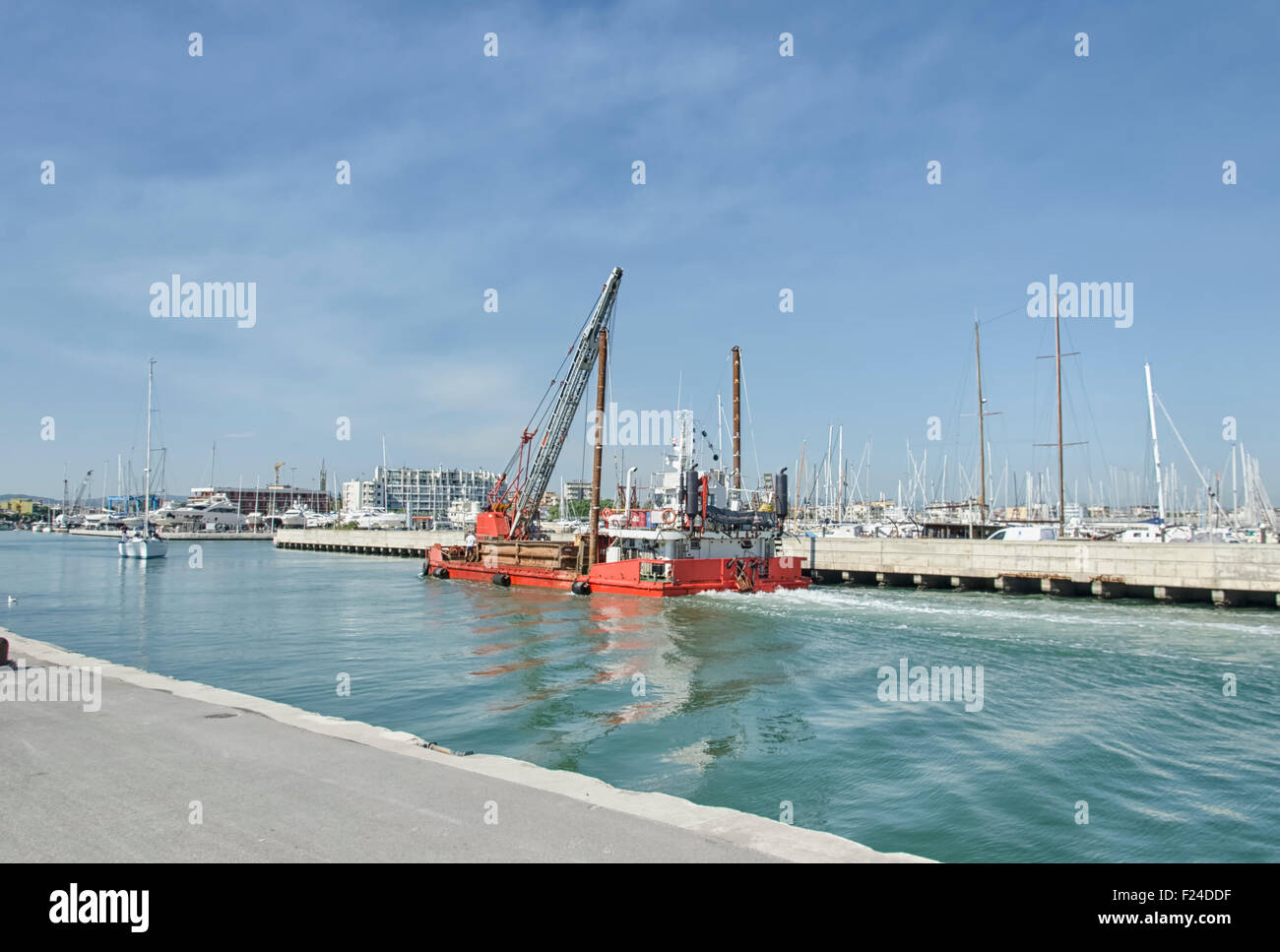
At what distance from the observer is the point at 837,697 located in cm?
1812

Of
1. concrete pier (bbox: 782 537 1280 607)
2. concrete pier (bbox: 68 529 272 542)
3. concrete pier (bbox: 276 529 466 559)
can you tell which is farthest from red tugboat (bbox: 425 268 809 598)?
concrete pier (bbox: 68 529 272 542)

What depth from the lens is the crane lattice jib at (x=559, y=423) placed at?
2211 inches

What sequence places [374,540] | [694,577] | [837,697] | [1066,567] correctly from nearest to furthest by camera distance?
1. [837,697]
2. [1066,567]
3. [694,577]
4. [374,540]

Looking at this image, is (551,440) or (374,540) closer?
(551,440)

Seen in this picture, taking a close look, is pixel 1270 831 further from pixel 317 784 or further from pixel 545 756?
pixel 317 784

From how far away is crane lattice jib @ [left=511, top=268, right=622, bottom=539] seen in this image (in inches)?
2211

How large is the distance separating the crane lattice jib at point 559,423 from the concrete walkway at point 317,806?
46.8 meters

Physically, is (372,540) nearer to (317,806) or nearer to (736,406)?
(736,406)

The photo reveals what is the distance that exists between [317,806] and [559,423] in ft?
169

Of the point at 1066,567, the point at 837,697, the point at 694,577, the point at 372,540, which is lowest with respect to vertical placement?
the point at 372,540
